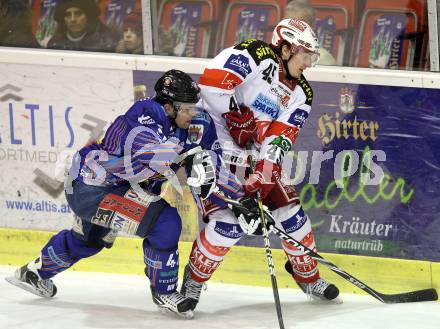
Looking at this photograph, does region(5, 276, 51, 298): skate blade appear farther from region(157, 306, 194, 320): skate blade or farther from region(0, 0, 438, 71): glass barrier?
region(0, 0, 438, 71): glass barrier

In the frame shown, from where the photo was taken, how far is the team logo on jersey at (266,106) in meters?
4.47

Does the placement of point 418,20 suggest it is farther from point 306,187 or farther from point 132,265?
point 132,265

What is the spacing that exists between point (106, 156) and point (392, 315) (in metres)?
1.42

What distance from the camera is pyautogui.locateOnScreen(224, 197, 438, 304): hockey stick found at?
4.44 m

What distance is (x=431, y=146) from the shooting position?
4.80 m

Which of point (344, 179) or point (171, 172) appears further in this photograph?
point (344, 179)

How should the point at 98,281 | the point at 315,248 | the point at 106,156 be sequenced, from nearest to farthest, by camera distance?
1. the point at 106,156
2. the point at 315,248
3. the point at 98,281

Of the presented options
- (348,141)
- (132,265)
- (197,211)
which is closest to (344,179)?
(348,141)

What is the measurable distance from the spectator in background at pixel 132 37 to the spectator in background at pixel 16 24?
0.46 m

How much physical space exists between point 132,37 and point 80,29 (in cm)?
30

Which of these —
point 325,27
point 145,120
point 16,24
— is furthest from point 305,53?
point 16,24

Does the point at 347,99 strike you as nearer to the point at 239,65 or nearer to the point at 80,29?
the point at 239,65

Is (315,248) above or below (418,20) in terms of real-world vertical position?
below

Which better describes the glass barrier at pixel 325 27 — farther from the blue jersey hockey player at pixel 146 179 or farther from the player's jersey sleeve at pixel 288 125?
the blue jersey hockey player at pixel 146 179
